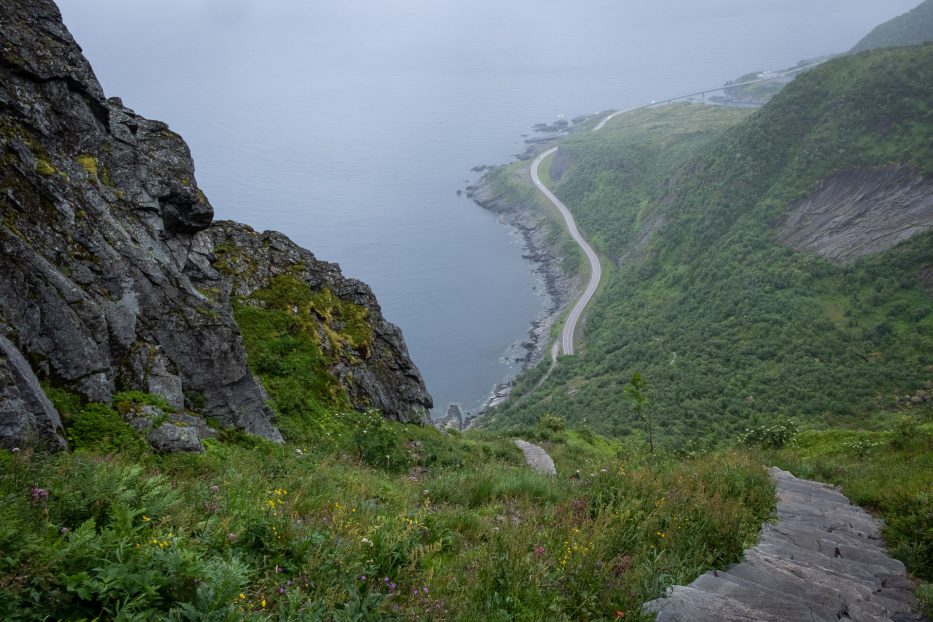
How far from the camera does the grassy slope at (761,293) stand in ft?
146

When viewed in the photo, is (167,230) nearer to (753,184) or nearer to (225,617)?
(225,617)

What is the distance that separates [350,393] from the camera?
686 inches

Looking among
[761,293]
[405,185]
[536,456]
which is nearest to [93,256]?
[536,456]

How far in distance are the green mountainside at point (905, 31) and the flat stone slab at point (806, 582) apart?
19857cm

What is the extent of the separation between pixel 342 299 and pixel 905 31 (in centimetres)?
21640

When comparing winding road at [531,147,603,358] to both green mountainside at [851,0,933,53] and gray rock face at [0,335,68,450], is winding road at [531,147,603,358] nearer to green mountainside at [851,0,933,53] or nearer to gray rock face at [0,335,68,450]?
gray rock face at [0,335,68,450]

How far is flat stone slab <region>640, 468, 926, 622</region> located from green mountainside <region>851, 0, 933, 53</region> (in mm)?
198568

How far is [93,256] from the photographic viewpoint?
33.9 ft

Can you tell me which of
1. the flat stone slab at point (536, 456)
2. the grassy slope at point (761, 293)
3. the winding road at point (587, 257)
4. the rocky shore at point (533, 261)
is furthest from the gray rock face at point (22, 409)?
the winding road at point (587, 257)

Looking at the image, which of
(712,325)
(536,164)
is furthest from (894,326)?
(536,164)

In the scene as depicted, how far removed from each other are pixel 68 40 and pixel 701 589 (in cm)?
1623

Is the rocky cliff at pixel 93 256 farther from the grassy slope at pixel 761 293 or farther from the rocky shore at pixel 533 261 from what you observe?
the rocky shore at pixel 533 261

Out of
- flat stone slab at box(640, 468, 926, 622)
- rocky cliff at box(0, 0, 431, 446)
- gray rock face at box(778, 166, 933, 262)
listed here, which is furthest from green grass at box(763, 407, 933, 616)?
gray rock face at box(778, 166, 933, 262)

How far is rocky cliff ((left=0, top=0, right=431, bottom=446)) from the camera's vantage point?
849 cm
